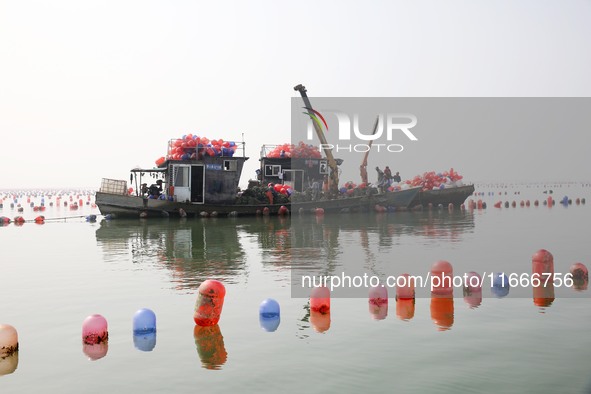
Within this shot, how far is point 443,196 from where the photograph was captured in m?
57.7

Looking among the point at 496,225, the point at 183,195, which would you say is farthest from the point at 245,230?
the point at 496,225

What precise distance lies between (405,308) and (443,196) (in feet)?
149

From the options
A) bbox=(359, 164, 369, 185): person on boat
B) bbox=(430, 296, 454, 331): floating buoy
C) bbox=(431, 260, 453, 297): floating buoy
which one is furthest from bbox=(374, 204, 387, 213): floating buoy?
bbox=(430, 296, 454, 331): floating buoy

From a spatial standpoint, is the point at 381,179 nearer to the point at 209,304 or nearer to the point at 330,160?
the point at 330,160

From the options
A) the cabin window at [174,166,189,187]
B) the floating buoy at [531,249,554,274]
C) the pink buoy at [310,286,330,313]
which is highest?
the cabin window at [174,166,189,187]

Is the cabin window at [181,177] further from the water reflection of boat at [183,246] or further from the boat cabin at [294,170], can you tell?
the boat cabin at [294,170]

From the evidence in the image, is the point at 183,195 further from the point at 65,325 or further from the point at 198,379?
the point at 198,379

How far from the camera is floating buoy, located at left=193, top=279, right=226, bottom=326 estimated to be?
12173 millimetres

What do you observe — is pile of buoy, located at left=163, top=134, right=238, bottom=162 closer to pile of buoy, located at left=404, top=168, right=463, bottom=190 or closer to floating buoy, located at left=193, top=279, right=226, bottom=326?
pile of buoy, located at left=404, top=168, right=463, bottom=190

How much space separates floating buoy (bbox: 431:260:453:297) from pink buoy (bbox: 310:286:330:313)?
2622 mm

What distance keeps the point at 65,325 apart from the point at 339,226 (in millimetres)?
26470

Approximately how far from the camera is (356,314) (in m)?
13.3

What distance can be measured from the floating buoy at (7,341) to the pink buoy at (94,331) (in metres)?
1.16

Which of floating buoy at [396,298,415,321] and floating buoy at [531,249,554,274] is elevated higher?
floating buoy at [531,249,554,274]
